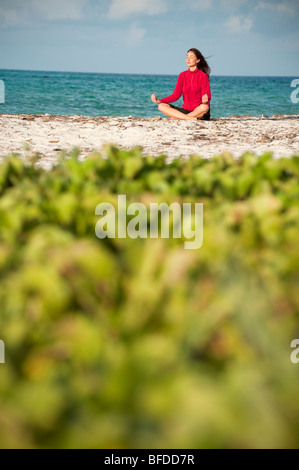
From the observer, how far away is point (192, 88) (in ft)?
31.0

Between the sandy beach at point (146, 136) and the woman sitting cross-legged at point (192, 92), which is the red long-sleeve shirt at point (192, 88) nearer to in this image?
the woman sitting cross-legged at point (192, 92)

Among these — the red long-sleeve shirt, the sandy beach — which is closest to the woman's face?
the red long-sleeve shirt

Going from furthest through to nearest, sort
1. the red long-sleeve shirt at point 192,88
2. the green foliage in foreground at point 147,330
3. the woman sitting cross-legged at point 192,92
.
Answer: the red long-sleeve shirt at point 192,88 → the woman sitting cross-legged at point 192,92 → the green foliage in foreground at point 147,330

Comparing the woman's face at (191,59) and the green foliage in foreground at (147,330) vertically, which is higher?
the woman's face at (191,59)

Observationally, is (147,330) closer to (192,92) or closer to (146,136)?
(146,136)

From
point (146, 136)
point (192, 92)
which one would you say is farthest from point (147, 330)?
point (192, 92)

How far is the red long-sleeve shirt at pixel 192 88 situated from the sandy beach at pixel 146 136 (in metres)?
1.35

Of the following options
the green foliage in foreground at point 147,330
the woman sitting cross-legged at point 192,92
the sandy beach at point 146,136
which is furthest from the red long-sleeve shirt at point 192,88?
the green foliage in foreground at point 147,330

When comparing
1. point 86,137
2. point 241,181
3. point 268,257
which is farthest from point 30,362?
point 86,137

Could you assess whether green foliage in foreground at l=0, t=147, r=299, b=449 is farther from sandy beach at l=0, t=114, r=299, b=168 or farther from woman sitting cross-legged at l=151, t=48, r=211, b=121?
woman sitting cross-legged at l=151, t=48, r=211, b=121

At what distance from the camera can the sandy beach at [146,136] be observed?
5.65 m

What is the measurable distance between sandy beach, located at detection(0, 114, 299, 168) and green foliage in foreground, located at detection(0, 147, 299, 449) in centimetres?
356

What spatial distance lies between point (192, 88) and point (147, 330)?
9248 mm
